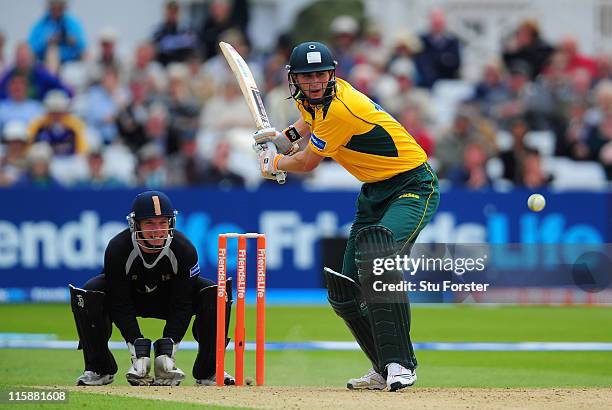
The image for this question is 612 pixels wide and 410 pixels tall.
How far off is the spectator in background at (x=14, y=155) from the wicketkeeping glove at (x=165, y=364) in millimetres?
8150

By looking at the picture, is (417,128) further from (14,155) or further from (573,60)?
(14,155)

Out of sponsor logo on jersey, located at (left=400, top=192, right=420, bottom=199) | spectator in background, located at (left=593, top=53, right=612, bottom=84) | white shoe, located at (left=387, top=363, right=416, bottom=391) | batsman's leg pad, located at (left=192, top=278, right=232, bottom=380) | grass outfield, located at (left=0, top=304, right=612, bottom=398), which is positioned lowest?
grass outfield, located at (left=0, top=304, right=612, bottom=398)

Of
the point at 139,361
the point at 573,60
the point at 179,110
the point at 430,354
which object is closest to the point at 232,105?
the point at 179,110

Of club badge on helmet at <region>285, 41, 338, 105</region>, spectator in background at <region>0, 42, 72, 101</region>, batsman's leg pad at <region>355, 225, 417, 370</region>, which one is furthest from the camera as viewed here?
spectator in background at <region>0, 42, 72, 101</region>

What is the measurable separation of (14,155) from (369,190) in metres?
8.97

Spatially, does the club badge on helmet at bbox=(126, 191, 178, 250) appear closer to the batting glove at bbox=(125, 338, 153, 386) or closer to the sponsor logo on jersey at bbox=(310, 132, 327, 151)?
the batting glove at bbox=(125, 338, 153, 386)

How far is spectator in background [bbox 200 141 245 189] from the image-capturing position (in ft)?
54.3

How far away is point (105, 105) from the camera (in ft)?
59.6

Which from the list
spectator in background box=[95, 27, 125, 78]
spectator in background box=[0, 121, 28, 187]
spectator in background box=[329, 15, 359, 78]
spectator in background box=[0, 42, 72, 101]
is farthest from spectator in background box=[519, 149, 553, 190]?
spectator in background box=[0, 42, 72, 101]

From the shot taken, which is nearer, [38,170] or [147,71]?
[38,170]

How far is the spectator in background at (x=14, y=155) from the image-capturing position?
16.3m

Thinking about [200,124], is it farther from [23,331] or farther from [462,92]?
[23,331]

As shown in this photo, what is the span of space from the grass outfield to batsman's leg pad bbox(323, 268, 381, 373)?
883mm

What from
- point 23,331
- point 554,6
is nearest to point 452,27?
point 554,6
